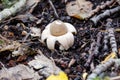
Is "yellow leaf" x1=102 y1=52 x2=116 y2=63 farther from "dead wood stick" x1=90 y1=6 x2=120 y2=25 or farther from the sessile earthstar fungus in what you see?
"dead wood stick" x1=90 y1=6 x2=120 y2=25

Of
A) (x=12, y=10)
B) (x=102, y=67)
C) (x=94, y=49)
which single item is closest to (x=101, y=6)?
(x=94, y=49)

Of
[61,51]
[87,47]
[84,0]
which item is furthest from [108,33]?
[84,0]

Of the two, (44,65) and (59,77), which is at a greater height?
(44,65)

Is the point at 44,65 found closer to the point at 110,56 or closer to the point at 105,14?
the point at 110,56

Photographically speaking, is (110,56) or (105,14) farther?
(105,14)

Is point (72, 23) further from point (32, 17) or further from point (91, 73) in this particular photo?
point (91, 73)

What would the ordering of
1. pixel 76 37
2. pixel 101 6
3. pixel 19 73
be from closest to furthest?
pixel 19 73 → pixel 76 37 → pixel 101 6

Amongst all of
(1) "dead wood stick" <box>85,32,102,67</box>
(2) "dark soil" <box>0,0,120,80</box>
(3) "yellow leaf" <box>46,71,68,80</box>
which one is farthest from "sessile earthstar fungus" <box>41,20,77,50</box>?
(3) "yellow leaf" <box>46,71,68,80</box>

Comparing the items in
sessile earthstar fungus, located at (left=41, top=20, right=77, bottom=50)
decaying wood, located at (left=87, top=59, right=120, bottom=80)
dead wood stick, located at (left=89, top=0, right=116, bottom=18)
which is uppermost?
dead wood stick, located at (left=89, top=0, right=116, bottom=18)
